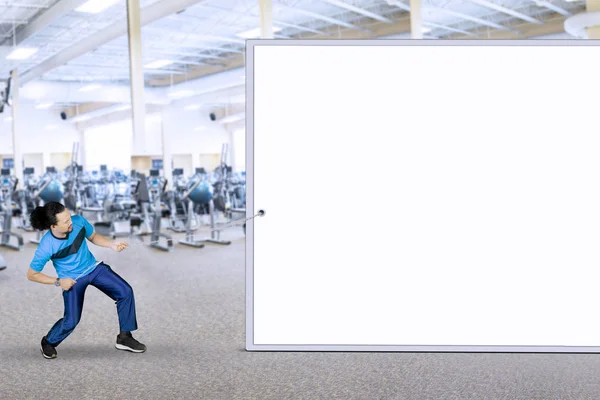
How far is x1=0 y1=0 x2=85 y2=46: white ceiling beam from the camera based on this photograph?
35.3 feet

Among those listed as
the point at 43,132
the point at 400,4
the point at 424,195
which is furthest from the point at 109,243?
the point at 43,132

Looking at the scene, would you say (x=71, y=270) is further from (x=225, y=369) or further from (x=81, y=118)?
(x=81, y=118)

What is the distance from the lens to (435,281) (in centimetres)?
344

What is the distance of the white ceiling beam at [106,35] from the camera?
10405 mm

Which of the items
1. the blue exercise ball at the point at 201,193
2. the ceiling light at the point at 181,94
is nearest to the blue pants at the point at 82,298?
the blue exercise ball at the point at 201,193

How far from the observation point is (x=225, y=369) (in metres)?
3.82

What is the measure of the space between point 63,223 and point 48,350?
32.0 inches

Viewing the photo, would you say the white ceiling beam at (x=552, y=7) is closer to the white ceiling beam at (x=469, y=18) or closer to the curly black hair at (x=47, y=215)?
the white ceiling beam at (x=469, y=18)

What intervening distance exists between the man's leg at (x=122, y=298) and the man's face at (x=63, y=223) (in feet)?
1.15

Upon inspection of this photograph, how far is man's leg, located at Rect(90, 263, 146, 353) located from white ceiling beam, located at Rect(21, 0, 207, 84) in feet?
21.9

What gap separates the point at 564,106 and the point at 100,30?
11245mm

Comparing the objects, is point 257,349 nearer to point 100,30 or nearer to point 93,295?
point 93,295

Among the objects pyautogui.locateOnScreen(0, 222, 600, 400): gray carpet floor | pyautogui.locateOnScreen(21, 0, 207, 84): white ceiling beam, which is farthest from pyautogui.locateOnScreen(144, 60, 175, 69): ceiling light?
pyautogui.locateOnScreen(0, 222, 600, 400): gray carpet floor

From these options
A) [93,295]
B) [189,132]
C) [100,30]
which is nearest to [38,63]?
[100,30]
